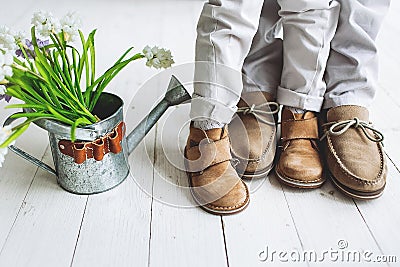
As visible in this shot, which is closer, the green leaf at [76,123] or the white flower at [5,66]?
the white flower at [5,66]

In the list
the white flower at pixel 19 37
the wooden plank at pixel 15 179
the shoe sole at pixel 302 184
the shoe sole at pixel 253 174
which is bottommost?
the wooden plank at pixel 15 179

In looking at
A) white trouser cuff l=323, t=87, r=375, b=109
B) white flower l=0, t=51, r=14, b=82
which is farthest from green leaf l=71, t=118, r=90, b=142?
white trouser cuff l=323, t=87, r=375, b=109

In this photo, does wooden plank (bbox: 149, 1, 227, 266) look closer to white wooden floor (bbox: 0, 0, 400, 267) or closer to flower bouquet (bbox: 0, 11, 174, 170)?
white wooden floor (bbox: 0, 0, 400, 267)

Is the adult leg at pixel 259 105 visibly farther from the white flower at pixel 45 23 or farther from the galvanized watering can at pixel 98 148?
the white flower at pixel 45 23

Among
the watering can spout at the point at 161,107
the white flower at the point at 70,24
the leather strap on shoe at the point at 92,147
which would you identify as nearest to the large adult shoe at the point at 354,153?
the watering can spout at the point at 161,107

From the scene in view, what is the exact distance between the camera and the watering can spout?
106 cm

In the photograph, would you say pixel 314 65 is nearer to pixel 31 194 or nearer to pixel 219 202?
pixel 219 202

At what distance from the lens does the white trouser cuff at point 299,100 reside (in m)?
1.10

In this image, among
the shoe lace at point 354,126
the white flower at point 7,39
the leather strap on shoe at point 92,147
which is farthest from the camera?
the shoe lace at point 354,126

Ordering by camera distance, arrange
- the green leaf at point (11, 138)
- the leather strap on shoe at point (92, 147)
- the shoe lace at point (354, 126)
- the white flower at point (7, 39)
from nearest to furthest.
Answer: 1. the green leaf at point (11, 138)
2. the white flower at point (7, 39)
3. the leather strap on shoe at point (92, 147)
4. the shoe lace at point (354, 126)

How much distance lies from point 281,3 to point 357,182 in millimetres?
404

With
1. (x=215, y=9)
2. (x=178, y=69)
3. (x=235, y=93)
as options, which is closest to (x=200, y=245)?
(x=235, y=93)

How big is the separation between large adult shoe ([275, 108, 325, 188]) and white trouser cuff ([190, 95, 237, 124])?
156mm

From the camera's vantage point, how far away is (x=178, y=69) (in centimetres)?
148
